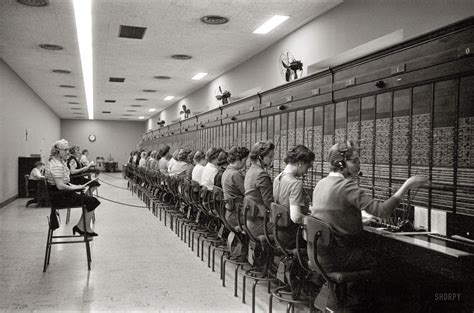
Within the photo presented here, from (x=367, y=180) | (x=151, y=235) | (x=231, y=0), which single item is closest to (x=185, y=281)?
(x=367, y=180)

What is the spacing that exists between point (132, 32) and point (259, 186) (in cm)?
425

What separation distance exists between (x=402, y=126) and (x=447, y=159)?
587 millimetres

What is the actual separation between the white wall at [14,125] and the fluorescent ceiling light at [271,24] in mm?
5766

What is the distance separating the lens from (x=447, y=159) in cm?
317

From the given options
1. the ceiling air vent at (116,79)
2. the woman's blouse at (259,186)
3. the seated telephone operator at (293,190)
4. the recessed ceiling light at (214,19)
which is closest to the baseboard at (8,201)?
the ceiling air vent at (116,79)

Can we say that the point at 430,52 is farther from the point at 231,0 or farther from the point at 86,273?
the point at 86,273

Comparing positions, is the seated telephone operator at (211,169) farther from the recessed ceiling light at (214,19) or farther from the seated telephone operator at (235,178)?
the recessed ceiling light at (214,19)

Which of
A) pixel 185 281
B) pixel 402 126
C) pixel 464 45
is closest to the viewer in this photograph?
pixel 464 45

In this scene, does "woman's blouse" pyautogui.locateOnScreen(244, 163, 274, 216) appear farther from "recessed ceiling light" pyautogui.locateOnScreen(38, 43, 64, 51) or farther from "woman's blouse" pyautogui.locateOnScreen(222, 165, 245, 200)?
"recessed ceiling light" pyautogui.locateOnScreen(38, 43, 64, 51)

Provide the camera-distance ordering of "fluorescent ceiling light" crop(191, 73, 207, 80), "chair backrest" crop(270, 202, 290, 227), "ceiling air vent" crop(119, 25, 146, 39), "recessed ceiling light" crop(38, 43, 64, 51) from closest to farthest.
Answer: "chair backrest" crop(270, 202, 290, 227), "ceiling air vent" crop(119, 25, 146, 39), "recessed ceiling light" crop(38, 43, 64, 51), "fluorescent ceiling light" crop(191, 73, 207, 80)

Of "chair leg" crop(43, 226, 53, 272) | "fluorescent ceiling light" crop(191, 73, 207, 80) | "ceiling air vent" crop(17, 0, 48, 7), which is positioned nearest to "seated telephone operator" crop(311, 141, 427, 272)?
"chair leg" crop(43, 226, 53, 272)

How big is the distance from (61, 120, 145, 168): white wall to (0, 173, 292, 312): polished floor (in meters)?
19.0

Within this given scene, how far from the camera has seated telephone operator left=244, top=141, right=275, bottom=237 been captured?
3.75 m

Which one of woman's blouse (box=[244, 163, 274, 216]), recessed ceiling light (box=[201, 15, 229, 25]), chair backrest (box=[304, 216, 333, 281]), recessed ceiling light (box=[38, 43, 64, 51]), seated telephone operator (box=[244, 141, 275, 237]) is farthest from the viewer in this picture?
recessed ceiling light (box=[38, 43, 64, 51])
